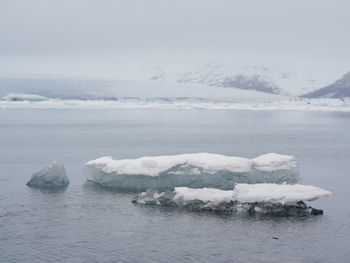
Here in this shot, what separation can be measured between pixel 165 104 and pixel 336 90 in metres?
31.8

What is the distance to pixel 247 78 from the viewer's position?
3546 inches

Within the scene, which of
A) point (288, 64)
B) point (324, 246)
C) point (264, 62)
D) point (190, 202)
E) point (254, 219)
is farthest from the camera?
point (264, 62)

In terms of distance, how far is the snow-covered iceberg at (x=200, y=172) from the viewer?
13.2m

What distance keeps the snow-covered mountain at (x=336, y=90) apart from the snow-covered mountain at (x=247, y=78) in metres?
1.13

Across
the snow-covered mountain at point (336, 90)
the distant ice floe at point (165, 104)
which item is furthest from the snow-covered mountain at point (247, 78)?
the distant ice floe at point (165, 104)

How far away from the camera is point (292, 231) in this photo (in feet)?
33.5

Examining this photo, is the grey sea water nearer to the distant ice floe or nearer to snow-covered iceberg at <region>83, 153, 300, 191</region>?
snow-covered iceberg at <region>83, 153, 300, 191</region>

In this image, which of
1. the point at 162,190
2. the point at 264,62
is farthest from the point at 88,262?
the point at 264,62

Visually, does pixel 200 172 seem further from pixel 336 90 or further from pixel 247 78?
pixel 247 78

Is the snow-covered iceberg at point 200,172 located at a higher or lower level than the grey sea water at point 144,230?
higher

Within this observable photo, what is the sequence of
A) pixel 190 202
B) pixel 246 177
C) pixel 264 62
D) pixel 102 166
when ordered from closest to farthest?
pixel 190 202 → pixel 246 177 → pixel 102 166 → pixel 264 62

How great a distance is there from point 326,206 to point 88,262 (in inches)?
226

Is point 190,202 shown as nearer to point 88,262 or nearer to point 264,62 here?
point 88,262

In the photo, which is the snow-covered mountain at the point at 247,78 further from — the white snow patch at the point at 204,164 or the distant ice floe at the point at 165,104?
the white snow patch at the point at 204,164
